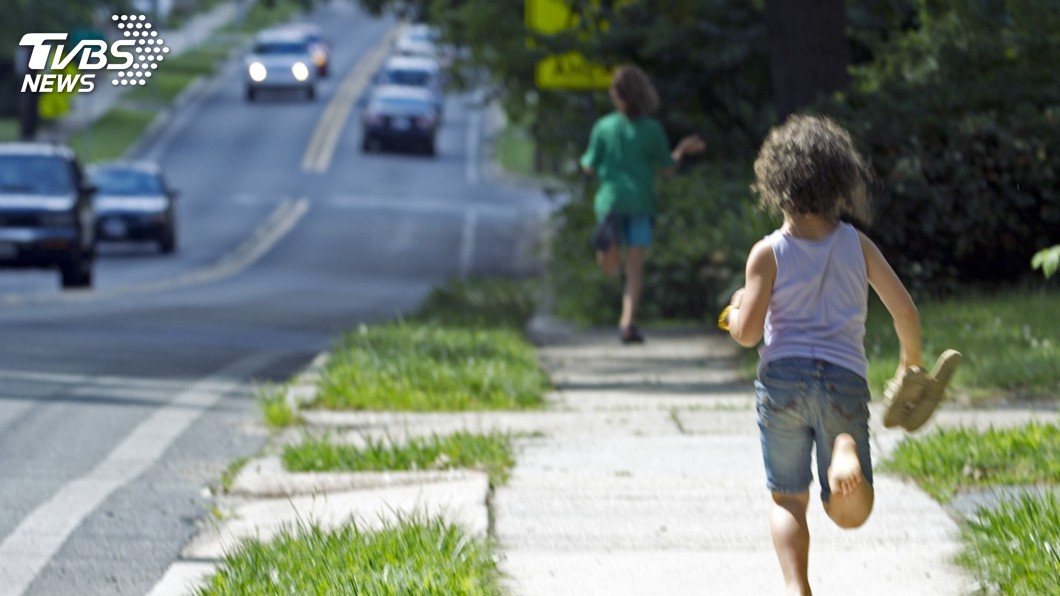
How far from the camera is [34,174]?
25.4 metres

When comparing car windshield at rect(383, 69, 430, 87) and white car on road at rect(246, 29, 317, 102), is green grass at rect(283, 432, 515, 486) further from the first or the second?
car windshield at rect(383, 69, 430, 87)

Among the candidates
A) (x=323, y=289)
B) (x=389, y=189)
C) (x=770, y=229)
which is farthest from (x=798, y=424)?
(x=389, y=189)

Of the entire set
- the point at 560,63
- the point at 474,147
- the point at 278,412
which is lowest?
the point at 474,147

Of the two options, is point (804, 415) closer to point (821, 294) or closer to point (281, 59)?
point (821, 294)

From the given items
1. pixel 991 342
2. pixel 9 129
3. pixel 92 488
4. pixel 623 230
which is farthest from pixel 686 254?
pixel 9 129

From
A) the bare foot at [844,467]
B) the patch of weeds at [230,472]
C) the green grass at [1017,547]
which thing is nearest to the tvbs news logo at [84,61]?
the patch of weeds at [230,472]

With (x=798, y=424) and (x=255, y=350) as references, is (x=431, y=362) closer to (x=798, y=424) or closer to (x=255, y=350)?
(x=255, y=350)

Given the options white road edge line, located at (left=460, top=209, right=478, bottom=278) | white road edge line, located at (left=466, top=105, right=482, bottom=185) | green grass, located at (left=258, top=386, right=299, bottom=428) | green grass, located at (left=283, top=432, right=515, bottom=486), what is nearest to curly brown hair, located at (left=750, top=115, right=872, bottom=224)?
green grass, located at (left=283, top=432, right=515, bottom=486)

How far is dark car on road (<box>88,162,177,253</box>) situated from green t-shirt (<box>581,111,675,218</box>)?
75.9 feet

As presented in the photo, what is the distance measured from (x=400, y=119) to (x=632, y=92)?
1733 inches

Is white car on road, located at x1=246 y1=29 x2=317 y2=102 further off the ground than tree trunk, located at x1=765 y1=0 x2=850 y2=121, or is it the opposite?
tree trunk, located at x1=765 y1=0 x2=850 y2=121

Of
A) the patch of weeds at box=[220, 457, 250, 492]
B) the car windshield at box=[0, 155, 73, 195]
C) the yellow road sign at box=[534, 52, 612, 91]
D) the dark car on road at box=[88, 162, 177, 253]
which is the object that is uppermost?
the patch of weeds at box=[220, 457, 250, 492]

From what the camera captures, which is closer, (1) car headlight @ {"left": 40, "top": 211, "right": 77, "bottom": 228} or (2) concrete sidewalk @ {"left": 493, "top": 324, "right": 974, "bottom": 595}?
(2) concrete sidewalk @ {"left": 493, "top": 324, "right": 974, "bottom": 595}

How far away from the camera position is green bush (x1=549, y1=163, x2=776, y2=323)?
13781mm
